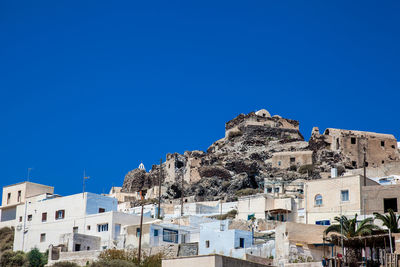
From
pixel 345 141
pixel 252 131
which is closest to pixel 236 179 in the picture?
pixel 345 141

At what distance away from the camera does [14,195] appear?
65.8 metres

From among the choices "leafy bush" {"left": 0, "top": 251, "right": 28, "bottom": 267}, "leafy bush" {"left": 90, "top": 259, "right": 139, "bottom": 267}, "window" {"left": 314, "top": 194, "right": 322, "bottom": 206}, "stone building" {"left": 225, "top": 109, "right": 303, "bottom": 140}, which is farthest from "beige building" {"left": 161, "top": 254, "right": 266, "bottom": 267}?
"stone building" {"left": 225, "top": 109, "right": 303, "bottom": 140}

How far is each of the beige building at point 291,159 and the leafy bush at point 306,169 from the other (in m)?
1.35

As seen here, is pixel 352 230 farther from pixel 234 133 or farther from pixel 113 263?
pixel 234 133

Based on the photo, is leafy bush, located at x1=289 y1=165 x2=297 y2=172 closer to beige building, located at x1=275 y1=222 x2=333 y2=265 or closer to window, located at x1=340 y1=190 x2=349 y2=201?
window, located at x1=340 y1=190 x2=349 y2=201

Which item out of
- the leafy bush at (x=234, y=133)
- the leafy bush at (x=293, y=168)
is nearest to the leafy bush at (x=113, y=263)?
the leafy bush at (x=293, y=168)

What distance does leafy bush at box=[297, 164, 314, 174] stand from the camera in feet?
265

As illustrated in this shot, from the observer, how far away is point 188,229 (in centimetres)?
5050

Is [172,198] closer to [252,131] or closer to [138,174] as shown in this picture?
[138,174]

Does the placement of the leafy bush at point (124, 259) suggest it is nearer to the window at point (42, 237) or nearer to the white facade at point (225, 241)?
the white facade at point (225, 241)

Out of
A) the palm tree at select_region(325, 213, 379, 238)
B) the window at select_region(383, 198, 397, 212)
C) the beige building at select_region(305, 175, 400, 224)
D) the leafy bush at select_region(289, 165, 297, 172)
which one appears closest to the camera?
the palm tree at select_region(325, 213, 379, 238)

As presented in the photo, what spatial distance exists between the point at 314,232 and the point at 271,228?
835 centimetres

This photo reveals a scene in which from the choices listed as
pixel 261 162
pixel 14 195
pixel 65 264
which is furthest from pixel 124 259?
pixel 261 162

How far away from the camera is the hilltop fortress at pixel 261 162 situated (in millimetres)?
78287
